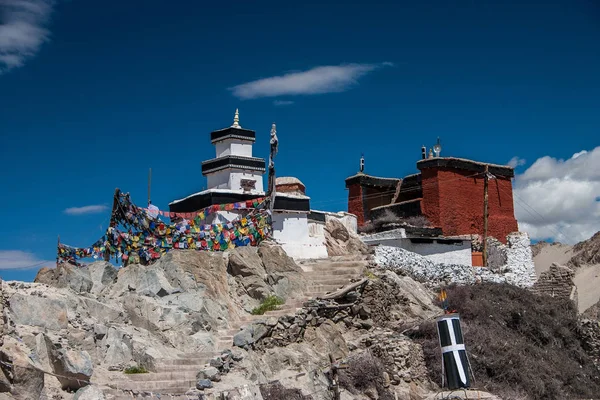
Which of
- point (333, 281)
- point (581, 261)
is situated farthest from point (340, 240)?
point (581, 261)

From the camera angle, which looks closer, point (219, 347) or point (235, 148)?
point (219, 347)

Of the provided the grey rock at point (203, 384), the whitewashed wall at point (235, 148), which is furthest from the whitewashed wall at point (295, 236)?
the grey rock at point (203, 384)

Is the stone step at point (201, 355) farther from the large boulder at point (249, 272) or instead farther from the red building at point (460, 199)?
the red building at point (460, 199)

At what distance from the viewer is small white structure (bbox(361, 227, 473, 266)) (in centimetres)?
2877

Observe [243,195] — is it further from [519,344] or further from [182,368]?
[182,368]

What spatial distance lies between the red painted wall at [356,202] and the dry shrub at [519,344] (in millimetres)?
12391

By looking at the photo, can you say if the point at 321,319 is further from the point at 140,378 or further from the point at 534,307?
the point at 534,307

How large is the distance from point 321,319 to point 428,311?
428 cm

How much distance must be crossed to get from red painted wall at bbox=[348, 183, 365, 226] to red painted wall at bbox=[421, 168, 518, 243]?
424 cm

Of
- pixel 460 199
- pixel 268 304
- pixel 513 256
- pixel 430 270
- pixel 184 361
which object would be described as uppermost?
pixel 460 199

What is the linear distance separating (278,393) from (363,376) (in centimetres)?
300

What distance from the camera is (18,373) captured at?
1143 centimetres

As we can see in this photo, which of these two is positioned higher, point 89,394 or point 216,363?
point 216,363

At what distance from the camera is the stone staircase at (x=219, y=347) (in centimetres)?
1478
